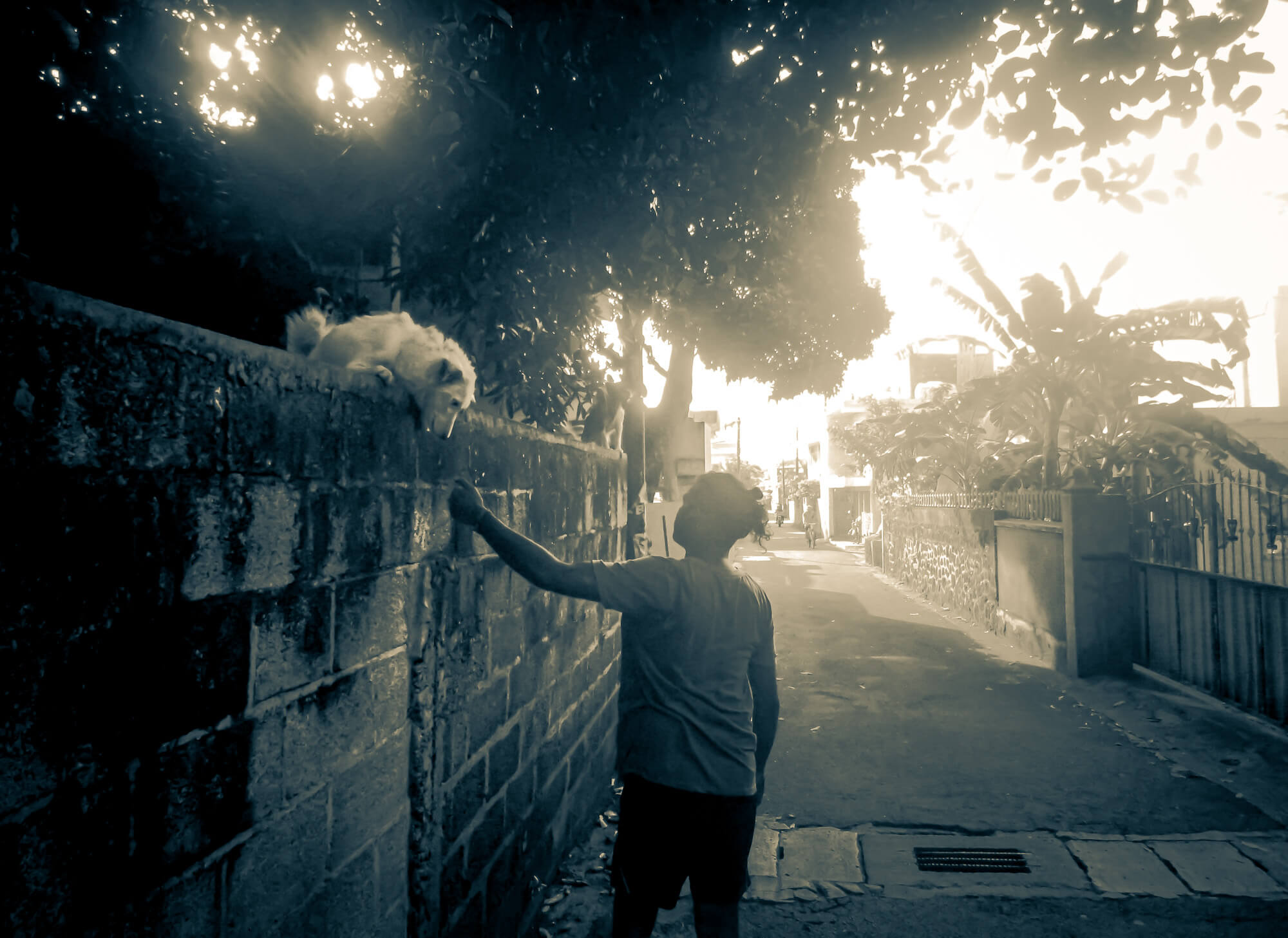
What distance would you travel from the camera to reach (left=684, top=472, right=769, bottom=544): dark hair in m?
2.64

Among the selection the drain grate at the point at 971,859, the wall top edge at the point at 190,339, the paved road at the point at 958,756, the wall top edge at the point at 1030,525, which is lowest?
the drain grate at the point at 971,859

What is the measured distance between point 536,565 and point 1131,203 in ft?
13.5

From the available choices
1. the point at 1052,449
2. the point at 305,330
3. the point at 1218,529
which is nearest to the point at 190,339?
the point at 305,330

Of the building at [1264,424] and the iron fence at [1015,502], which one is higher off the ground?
the building at [1264,424]

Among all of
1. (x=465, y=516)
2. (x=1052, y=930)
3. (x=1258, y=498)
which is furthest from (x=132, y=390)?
(x=1258, y=498)

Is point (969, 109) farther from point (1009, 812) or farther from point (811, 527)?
point (811, 527)

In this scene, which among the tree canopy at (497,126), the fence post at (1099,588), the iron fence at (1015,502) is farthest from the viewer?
the iron fence at (1015,502)

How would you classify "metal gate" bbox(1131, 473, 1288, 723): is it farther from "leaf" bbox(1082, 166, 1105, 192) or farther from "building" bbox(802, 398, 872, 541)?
"building" bbox(802, 398, 872, 541)

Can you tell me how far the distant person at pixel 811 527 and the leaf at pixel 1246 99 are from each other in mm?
27461

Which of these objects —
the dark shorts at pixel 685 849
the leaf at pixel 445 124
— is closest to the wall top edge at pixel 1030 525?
the dark shorts at pixel 685 849

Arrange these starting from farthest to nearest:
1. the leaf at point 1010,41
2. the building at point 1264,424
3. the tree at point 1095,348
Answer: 1. the building at point 1264,424
2. the tree at point 1095,348
3. the leaf at point 1010,41

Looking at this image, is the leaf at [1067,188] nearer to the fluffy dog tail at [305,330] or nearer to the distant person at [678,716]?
the distant person at [678,716]

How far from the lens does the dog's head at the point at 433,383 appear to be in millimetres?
2289

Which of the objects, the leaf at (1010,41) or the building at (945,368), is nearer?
the leaf at (1010,41)
